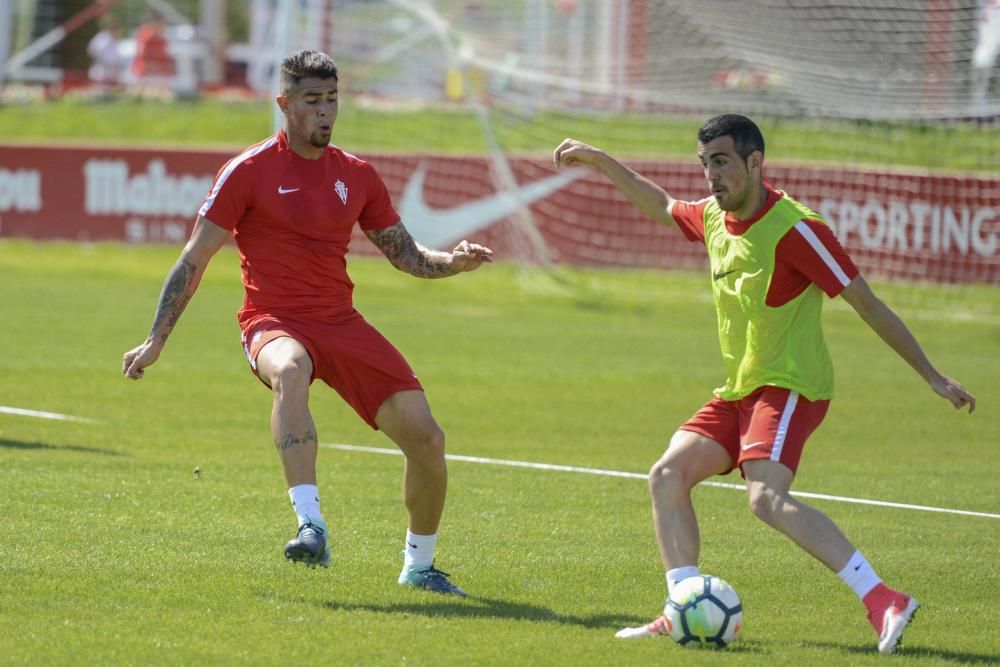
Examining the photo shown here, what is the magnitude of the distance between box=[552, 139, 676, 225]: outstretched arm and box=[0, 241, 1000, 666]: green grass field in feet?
5.70

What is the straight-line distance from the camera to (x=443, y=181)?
23016 mm

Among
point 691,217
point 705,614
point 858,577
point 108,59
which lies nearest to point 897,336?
point 858,577

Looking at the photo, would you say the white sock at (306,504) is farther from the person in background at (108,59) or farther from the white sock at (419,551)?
the person in background at (108,59)

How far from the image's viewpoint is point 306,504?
246 inches

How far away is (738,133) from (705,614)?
1894 mm

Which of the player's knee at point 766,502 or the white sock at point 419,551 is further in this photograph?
the white sock at point 419,551

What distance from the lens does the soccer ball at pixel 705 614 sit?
5750mm

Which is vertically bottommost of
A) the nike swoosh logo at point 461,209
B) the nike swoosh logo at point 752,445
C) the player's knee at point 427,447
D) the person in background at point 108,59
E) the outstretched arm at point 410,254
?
the nike swoosh logo at point 461,209

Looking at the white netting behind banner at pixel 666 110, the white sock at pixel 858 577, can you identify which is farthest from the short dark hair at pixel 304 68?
the white netting behind banner at pixel 666 110

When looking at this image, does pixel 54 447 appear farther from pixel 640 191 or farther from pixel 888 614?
pixel 888 614

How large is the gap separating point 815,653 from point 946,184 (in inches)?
559

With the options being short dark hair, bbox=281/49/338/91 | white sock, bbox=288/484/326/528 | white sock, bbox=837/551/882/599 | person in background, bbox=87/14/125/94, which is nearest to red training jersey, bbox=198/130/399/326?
short dark hair, bbox=281/49/338/91

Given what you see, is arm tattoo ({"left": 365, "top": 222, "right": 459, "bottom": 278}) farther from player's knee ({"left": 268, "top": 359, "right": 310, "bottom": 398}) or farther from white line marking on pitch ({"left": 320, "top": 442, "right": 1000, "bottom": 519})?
white line marking on pitch ({"left": 320, "top": 442, "right": 1000, "bottom": 519})

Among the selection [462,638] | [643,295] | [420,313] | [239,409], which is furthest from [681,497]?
[643,295]
